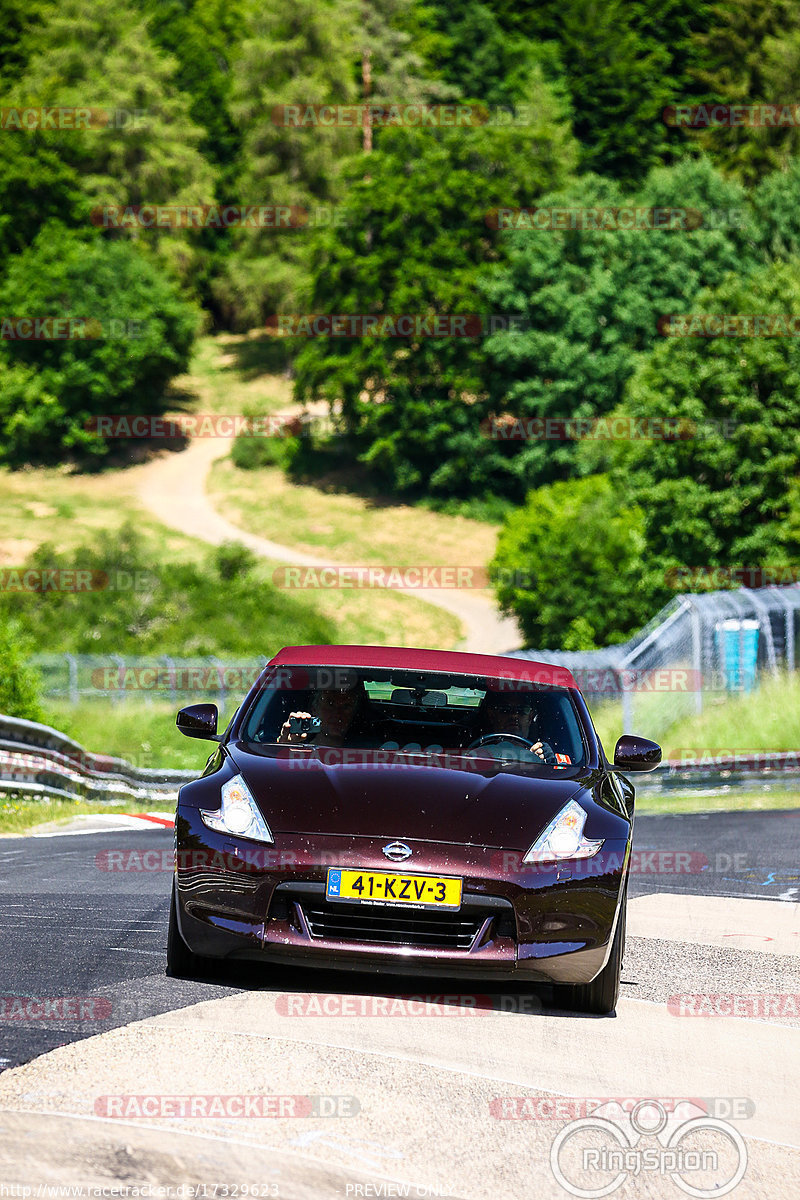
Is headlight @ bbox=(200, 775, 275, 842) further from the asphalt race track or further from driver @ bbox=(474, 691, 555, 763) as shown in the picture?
driver @ bbox=(474, 691, 555, 763)

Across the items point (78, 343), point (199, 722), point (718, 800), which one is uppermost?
point (199, 722)

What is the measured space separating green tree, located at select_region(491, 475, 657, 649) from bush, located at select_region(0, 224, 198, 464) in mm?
31236

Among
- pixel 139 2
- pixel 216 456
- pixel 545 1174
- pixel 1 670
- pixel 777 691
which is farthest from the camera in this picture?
pixel 139 2

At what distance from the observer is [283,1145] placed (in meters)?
4.46

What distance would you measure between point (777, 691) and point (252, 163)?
61759 mm

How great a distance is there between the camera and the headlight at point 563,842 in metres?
6.13

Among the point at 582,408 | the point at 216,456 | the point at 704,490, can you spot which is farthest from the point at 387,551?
the point at 704,490

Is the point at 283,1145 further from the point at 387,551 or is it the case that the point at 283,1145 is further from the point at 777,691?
the point at 387,551

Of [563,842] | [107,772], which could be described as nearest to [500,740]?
[563,842]

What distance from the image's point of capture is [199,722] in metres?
7.32

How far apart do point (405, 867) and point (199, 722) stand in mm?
1750

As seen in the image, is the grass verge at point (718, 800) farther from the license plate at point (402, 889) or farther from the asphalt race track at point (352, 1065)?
the license plate at point (402, 889)

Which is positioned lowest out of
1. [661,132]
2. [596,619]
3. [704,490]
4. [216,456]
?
[216,456]

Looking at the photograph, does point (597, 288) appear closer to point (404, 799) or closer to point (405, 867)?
point (404, 799)
